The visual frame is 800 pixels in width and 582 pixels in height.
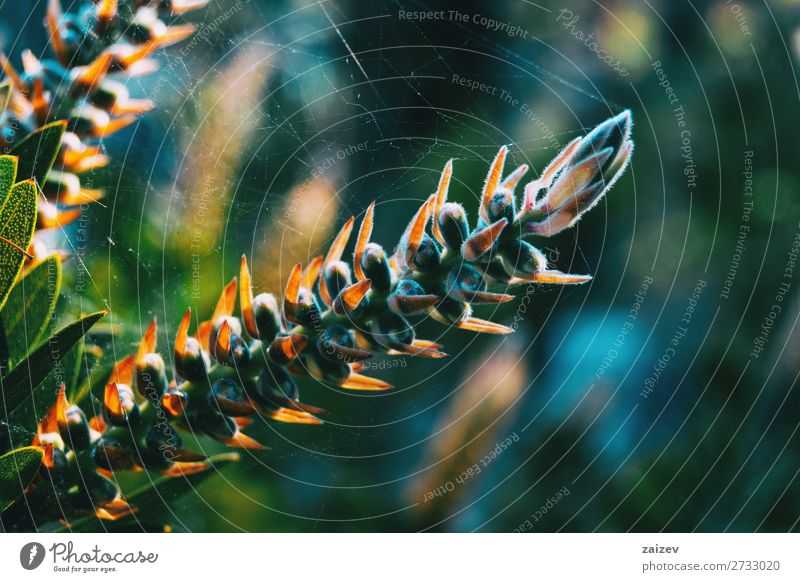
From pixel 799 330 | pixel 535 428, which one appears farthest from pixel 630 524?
pixel 799 330

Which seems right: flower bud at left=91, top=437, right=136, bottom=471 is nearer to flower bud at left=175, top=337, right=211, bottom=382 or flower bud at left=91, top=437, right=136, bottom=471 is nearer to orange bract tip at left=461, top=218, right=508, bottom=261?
flower bud at left=175, top=337, right=211, bottom=382

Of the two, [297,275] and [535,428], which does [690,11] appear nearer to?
[535,428]

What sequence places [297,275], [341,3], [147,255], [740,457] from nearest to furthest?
[297,275] < [147,255] < [341,3] < [740,457]

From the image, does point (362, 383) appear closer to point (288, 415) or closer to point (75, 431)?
point (288, 415)

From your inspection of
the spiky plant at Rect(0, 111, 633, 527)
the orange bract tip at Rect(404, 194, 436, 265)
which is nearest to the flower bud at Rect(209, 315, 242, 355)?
the spiky plant at Rect(0, 111, 633, 527)

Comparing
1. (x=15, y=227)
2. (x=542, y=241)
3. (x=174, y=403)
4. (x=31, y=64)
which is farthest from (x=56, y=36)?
(x=542, y=241)
